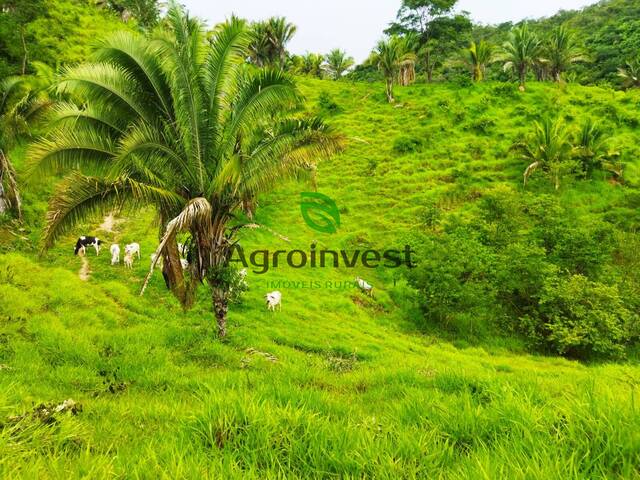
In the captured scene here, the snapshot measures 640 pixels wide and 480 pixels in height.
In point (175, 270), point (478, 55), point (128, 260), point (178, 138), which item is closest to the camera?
point (175, 270)

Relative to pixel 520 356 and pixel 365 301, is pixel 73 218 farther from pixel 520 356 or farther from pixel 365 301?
pixel 520 356

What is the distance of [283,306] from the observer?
16.8 m

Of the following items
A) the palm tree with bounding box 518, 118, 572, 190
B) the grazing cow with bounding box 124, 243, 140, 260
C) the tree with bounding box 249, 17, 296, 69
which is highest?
the tree with bounding box 249, 17, 296, 69

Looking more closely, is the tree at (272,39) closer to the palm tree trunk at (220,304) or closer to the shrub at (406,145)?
the shrub at (406,145)

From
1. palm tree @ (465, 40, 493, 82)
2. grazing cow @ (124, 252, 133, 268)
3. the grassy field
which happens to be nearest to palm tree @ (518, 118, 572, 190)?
the grassy field

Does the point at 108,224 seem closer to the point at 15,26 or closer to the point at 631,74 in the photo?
the point at 15,26

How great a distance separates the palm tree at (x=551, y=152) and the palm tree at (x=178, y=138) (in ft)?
87.3

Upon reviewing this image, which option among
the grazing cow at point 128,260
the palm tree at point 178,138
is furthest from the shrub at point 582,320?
the grazing cow at point 128,260

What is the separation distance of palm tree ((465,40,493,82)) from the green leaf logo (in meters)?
30.5

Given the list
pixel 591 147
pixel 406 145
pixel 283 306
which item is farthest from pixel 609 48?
pixel 283 306

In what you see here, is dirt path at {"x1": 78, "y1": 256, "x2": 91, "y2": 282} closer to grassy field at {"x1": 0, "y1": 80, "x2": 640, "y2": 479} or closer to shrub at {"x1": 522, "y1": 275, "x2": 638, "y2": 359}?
grassy field at {"x1": 0, "y1": 80, "x2": 640, "y2": 479}

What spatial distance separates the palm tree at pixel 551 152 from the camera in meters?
29.9

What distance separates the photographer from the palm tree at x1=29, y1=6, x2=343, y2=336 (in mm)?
8891

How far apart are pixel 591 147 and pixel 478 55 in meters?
22.3
